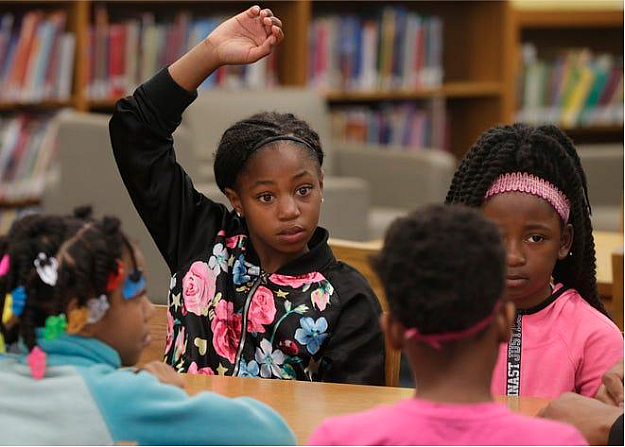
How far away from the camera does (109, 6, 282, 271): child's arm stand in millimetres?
1990

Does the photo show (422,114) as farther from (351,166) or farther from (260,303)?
(260,303)

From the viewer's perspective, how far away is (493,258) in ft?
3.94

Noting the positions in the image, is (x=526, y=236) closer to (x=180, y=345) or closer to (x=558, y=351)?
(x=558, y=351)

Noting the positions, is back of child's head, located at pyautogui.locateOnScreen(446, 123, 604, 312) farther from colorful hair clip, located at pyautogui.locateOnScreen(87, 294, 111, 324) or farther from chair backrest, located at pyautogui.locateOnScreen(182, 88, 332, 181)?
chair backrest, located at pyautogui.locateOnScreen(182, 88, 332, 181)

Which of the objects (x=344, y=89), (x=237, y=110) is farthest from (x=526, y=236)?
(x=344, y=89)

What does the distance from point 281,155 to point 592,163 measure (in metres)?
3.54

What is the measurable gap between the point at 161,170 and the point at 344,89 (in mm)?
3878

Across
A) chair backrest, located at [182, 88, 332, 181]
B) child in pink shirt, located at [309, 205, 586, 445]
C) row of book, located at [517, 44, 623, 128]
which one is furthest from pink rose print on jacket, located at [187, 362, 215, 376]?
row of book, located at [517, 44, 623, 128]

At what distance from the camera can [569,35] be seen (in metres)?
6.59

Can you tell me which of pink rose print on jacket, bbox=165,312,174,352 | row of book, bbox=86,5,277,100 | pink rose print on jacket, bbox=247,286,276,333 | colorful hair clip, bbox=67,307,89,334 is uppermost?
row of book, bbox=86,5,277,100

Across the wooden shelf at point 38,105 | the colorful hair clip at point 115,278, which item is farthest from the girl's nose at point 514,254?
the wooden shelf at point 38,105

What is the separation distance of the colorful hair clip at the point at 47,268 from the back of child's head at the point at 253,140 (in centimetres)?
68

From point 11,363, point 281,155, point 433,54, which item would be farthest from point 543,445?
point 433,54

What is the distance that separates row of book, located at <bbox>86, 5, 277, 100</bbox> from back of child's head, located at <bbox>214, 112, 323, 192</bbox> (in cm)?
325
